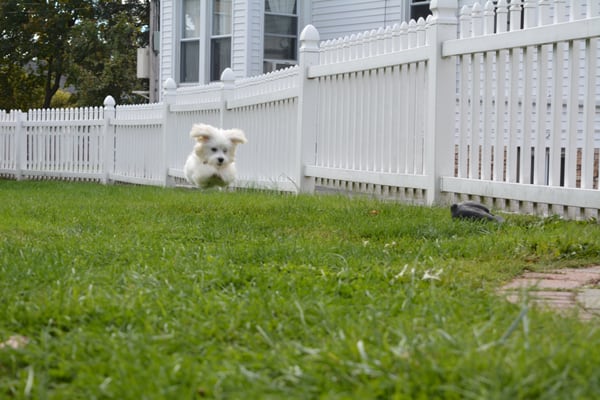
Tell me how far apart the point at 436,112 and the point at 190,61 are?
43.3 feet

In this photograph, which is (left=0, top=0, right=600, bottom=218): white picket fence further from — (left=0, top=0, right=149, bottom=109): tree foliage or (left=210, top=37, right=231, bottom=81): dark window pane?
(left=0, top=0, right=149, bottom=109): tree foliage

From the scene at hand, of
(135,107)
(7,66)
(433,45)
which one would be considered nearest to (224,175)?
(433,45)

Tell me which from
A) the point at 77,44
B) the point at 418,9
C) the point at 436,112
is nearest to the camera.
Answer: the point at 436,112

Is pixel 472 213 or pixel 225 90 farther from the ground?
pixel 225 90

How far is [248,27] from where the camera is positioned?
18.6m

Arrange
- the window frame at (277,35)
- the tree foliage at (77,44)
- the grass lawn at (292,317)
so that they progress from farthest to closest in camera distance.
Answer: the tree foliage at (77,44) < the window frame at (277,35) < the grass lawn at (292,317)

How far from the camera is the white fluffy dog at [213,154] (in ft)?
33.9

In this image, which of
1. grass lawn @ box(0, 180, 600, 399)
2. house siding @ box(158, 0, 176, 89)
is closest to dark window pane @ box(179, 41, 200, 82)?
house siding @ box(158, 0, 176, 89)

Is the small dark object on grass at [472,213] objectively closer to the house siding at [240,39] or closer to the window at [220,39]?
the house siding at [240,39]

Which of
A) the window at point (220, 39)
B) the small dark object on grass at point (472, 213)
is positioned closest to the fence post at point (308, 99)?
the small dark object on grass at point (472, 213)

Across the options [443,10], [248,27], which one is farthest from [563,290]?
[248,27]

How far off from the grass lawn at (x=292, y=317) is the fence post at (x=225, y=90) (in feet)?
24.0

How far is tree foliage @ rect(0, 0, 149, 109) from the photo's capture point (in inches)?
1176

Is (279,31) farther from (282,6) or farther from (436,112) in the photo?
(436,112)
